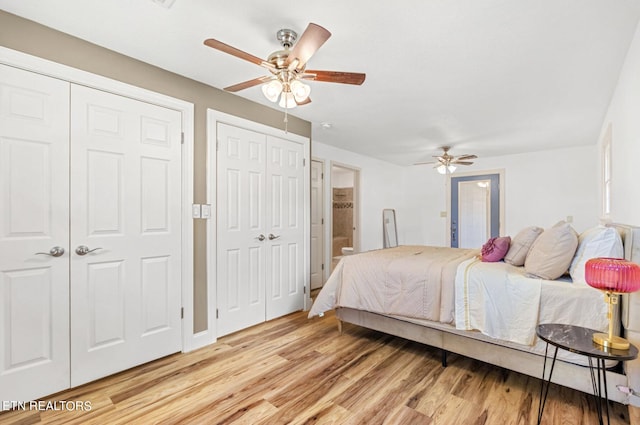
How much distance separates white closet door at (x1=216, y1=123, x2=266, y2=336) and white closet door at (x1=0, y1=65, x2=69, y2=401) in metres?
1.13

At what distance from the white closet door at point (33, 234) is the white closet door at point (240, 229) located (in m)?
1.13

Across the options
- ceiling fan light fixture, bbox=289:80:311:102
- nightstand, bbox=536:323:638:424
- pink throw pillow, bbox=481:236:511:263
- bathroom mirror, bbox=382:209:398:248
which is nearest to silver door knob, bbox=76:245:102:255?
ceiling fan light fixture, bbox=289:80:311:102

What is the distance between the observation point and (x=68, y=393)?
1972 millimetres

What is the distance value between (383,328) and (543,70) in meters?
2.48

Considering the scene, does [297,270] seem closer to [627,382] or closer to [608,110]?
[627,382]

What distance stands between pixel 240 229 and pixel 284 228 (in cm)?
58

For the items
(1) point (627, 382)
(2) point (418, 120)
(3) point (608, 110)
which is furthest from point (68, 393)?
(3) point (608, 110)

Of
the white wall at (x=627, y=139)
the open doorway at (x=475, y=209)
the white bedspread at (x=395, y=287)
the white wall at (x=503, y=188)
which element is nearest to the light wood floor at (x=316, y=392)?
the white bedspread at (x=395, y=287)

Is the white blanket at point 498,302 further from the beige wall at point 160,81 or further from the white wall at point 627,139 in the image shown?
the beige wall at point 160,81

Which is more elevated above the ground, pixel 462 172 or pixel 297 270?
pixel 462 172

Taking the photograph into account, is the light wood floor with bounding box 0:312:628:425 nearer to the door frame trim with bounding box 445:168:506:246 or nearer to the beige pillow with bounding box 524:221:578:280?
the beige pillow with bounding box 524:221:578:280

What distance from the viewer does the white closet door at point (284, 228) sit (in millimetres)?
3295

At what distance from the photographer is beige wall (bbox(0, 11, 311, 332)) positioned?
185 centimetres

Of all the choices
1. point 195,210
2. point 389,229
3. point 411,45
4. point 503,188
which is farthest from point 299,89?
point 503,188
